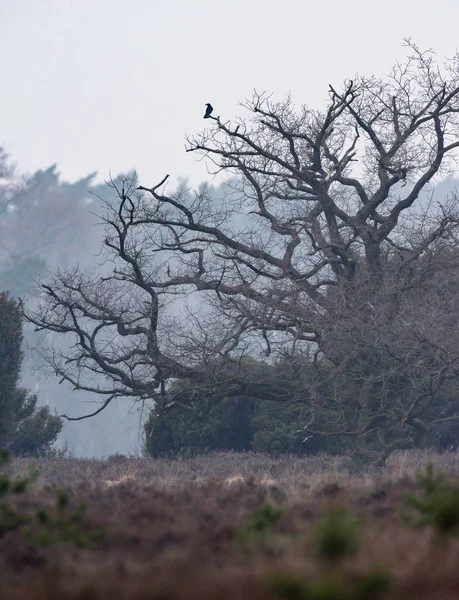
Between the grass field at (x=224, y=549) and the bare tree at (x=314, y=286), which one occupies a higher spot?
the bare tree at (x=314, y=286)

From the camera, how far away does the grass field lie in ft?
12.5

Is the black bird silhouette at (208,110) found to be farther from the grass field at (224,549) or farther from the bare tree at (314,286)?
the grass field at (224,549)

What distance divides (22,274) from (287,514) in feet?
189

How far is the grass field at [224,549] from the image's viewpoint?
150 inches

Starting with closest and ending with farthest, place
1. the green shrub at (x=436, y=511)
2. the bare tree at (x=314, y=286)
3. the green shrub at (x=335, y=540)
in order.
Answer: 1. the green shrub at (x=335, y=540)
2. the green shrub at (x=436, y=511)
3. the bare tree at (x=314, y=286)

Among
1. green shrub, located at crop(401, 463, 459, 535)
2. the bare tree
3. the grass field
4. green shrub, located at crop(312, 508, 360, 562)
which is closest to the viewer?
the grass field

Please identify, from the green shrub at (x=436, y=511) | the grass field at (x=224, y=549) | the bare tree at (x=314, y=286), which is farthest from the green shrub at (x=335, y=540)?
the bare tree at (x=314, y=286)

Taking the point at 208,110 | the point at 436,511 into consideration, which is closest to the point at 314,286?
the point at 208,110

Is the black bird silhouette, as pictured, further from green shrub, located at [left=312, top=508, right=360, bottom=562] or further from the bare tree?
green shrub, located at [left=312, top=508, right=360, bottom=562]

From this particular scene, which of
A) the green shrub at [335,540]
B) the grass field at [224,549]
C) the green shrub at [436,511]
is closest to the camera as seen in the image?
the grass field at [224,549]

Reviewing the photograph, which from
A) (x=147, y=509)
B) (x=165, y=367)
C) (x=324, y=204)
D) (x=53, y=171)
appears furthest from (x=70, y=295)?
(x=53, y=171)

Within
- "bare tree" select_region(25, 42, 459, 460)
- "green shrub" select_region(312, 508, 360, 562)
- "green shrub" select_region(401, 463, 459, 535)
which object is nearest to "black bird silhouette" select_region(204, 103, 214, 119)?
"bare tree" select_region(25, 42, 459, 460)

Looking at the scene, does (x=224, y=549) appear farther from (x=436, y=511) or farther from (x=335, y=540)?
(x=436, y=511)

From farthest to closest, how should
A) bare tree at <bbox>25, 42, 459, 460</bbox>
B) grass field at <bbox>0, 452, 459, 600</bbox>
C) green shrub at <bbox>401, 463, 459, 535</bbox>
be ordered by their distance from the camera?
1. bare tree at <bbox>25, 42, 459, 460</bbox>
2. green shrub at <bbox>401, 463, 459, 535</bbox>
3. grass field at <bbox>0, 452, 459, 600</bbox>
